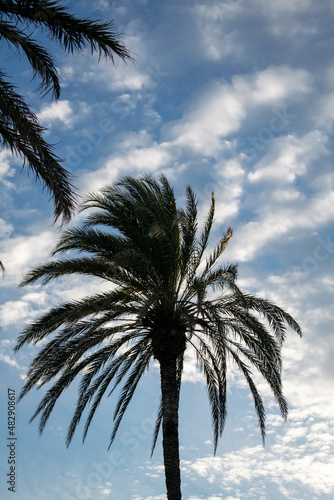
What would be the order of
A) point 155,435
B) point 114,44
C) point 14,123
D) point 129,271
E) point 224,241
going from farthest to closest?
1. point 155,435
2. point 224,241
3. point 129,271
4. point 114,44
5. point 14,123

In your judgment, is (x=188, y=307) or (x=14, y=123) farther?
(x=188, y=307)

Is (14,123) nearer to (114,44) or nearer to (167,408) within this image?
(114,44)

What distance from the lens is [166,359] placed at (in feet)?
43.6

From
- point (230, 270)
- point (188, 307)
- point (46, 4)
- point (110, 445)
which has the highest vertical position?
point (46, 4)

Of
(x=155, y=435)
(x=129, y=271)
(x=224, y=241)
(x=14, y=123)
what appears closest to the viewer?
(x=14, y=123)

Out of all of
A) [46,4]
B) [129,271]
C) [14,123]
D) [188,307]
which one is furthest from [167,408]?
[46,4]

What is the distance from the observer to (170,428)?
1266 cm

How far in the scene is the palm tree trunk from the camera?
1220cm

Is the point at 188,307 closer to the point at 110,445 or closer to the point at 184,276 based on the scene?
the point at 184,276

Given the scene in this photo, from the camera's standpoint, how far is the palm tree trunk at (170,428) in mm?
12203

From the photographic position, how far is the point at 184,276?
526 inches

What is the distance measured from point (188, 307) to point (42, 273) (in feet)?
12.1

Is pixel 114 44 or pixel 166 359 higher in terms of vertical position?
pixel 114 44

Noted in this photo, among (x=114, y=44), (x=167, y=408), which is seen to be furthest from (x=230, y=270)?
(x=114, y=44)
